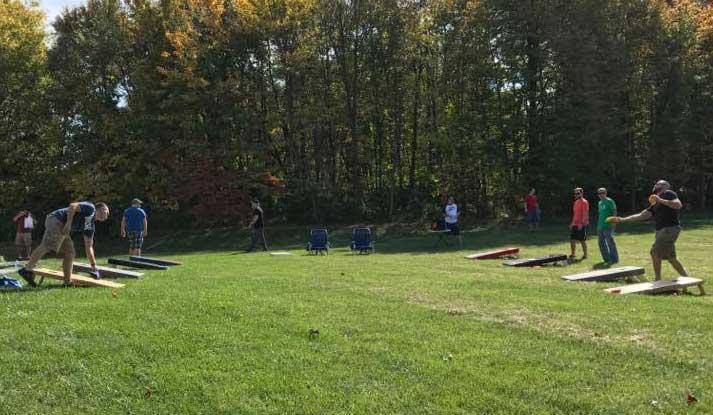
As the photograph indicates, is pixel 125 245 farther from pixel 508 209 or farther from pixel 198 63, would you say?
pixel 508 209

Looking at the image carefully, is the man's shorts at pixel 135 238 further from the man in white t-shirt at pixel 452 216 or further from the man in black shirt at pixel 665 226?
the man in black shirt at pixel 665 226

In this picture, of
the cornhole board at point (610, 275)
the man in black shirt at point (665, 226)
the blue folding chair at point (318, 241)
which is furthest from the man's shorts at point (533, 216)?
the man in black shirt at point (665, 226)

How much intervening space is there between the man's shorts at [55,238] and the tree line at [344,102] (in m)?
19.5

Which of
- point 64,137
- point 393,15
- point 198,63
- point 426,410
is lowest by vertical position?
point 426,410

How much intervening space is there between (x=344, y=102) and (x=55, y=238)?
25795 mm

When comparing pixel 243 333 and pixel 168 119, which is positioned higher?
pixel 168 119

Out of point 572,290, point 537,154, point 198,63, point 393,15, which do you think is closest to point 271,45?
point 198,63

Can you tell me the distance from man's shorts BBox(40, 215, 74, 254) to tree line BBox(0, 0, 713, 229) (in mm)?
19486

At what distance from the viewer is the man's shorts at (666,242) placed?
1045 centimetres

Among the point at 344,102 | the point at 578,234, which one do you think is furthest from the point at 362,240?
the point at 344,102

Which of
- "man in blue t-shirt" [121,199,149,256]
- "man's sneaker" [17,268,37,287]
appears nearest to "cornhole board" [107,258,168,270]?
"man in blue t-shirt" [121,199,149,256]

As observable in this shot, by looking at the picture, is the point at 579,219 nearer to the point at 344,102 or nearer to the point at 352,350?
the point at 352,350

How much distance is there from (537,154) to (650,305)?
24729 mm

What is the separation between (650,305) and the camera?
27.6 ft
